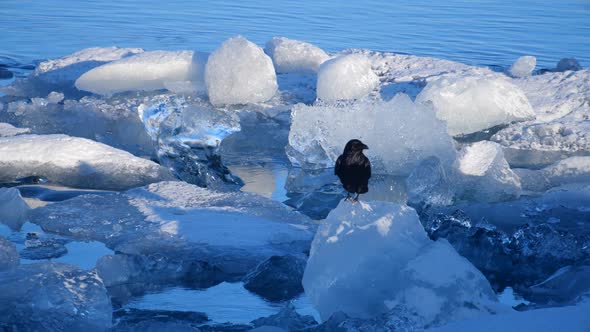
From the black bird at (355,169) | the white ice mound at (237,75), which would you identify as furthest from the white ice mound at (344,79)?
the black bird at (355,169)

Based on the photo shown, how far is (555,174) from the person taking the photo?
155 inches

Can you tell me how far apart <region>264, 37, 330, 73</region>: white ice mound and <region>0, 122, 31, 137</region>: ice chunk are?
2.30 meters

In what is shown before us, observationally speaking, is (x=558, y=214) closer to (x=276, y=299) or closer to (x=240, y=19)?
(x=276, y=299)

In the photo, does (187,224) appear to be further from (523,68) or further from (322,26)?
(322,26)

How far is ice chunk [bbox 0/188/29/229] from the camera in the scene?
3.26 meters

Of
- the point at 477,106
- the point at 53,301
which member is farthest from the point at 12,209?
the point at 477,106

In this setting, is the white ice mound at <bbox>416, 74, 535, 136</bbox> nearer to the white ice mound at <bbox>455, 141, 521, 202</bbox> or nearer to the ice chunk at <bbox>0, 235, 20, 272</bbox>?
the white ice mound at <bbox>455, 141, 521, 202</bbox>

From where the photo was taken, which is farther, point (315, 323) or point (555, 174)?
point (555, 174)

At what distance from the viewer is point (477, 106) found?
4871mm

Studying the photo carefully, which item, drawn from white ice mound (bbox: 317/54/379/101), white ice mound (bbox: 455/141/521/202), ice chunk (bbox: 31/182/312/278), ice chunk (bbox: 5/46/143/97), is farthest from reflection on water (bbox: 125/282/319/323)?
ice chunk (bbox: 5/46/143/97)

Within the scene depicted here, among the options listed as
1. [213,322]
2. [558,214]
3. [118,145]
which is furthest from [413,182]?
[118,145]

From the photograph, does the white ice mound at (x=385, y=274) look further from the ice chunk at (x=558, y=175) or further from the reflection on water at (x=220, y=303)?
the ice chunk at (x=558, y=175)

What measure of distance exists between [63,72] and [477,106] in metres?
3.44

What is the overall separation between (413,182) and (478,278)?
139 cm
